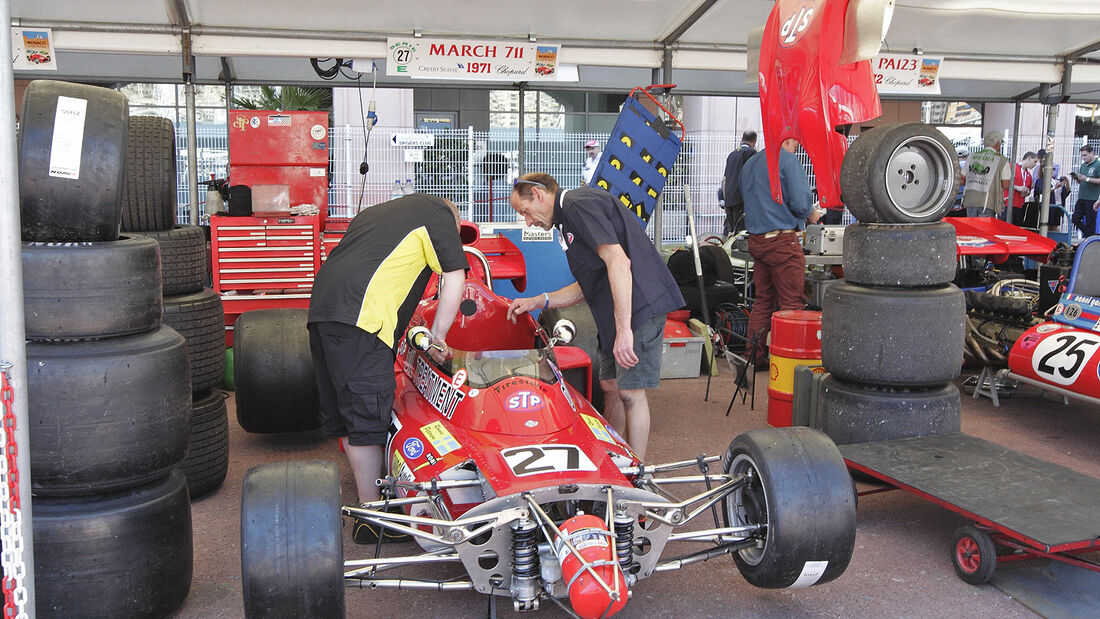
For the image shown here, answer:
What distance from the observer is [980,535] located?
3.46 m

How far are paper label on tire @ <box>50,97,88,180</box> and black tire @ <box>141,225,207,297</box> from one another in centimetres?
138

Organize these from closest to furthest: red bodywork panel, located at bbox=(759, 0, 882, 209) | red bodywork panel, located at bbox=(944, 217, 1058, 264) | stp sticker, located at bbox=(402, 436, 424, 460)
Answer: stp sticker, located at bbox=(402, 436, 424, 460), red bodywork panel, located at bbox=(759, 0, 882, 209), red bodywork panel, located at bbox=(944, 217, 1058, 264)

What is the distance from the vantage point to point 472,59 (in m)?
7.85

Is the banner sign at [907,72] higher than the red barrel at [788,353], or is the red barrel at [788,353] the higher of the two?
the banner sign at [907,72]

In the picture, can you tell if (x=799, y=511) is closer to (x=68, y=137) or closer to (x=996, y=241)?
(x=68, y=137)

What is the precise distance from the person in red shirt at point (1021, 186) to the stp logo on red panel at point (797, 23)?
810cm

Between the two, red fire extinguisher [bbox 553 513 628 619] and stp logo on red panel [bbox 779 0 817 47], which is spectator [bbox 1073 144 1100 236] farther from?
red fire extinguisher [bbox 553 513 628 619]

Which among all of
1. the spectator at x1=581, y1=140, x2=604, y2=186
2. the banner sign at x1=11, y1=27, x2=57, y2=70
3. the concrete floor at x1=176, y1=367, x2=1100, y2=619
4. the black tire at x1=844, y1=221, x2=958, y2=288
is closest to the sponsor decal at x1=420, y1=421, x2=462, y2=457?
the concrete floor at x1=176, y1=367, x2=1100, y2=619

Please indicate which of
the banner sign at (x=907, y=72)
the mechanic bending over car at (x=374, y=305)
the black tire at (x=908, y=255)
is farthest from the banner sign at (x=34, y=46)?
the banner sign at (x=907, y=72)

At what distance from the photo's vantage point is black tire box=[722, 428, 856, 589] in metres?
2.85

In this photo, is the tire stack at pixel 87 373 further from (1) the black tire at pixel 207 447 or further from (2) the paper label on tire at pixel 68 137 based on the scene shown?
(1) the black tire at pixel 207 447

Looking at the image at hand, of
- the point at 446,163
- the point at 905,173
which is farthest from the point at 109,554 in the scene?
the point at 446,163

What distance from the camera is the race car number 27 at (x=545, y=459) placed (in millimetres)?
3045

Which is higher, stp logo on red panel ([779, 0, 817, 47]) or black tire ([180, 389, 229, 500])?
stp logo on red panel ([779, 0, 817, 47])
